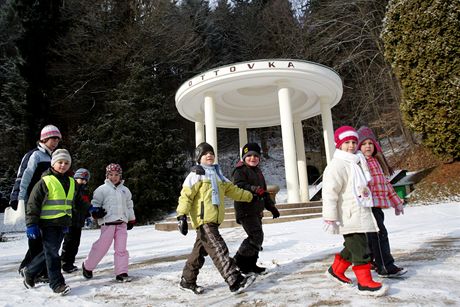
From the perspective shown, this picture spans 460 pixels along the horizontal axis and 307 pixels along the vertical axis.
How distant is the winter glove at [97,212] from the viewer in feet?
12.4

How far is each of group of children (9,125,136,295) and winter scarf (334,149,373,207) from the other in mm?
2550

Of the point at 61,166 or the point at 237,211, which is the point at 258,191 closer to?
the point at 237,211

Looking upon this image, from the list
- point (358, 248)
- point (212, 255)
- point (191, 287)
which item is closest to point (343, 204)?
point (358, 248)

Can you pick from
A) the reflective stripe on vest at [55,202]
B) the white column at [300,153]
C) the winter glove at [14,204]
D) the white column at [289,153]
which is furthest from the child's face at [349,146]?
the white column at [300,153]

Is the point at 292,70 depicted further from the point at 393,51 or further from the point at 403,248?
the point at 403,248

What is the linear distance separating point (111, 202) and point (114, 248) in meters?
0.52

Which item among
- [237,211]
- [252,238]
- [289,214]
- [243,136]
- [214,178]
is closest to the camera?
[214,178]

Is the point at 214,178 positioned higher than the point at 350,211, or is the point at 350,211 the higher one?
the point at 214,178

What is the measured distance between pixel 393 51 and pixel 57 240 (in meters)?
12.5

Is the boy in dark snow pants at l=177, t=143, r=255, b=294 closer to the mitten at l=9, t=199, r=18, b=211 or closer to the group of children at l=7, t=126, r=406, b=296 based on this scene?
the group of children at l=7, t=126, r=406, b=296

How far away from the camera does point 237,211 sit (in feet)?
11.9

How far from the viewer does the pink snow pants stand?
3.80 metres

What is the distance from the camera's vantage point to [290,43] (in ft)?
74.5

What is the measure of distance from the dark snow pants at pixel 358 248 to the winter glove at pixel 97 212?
258 cm
